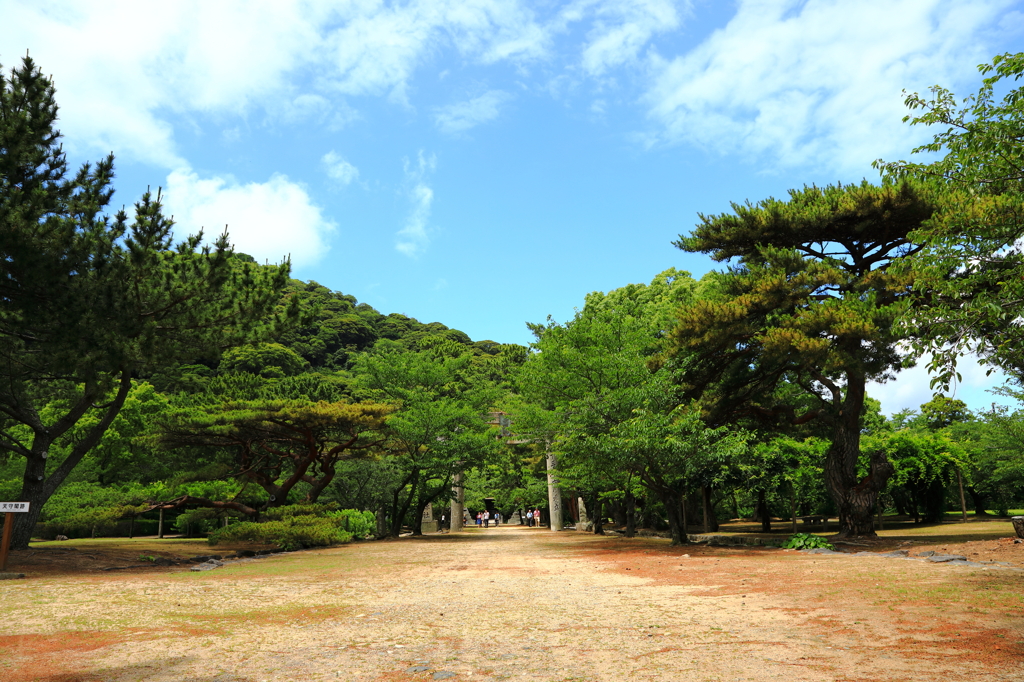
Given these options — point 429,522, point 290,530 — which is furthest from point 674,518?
point 429,522

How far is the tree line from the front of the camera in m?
6.07

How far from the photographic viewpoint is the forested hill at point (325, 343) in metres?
41.0

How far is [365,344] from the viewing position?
199 feet

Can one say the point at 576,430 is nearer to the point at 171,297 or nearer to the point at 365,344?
the point at 171,297

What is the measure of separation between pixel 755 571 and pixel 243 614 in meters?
7.82

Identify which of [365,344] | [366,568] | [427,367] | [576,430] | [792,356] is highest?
[365,344]

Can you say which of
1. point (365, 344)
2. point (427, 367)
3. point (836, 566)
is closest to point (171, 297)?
point (836, 566)

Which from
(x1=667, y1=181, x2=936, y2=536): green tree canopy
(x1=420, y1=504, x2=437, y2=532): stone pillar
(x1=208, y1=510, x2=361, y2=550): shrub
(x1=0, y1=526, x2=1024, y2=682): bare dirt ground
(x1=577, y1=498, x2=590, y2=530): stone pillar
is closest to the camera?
(x1=0, y1=526, x2=1024, y2=682): bare dirt ground

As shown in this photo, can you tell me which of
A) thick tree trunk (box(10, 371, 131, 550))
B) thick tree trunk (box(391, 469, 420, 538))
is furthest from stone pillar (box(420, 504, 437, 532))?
thick tree trunk (box(10, 371, 131, 550))

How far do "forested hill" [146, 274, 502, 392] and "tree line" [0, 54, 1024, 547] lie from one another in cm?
442

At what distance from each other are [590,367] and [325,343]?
42.0 m

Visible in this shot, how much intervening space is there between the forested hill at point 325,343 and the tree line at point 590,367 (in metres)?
4.42

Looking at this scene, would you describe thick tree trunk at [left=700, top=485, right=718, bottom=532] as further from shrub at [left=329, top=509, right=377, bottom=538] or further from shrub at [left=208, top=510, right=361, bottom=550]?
shrub at [left=208, top=510, right=361, bottom=550]

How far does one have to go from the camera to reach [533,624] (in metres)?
6.26
